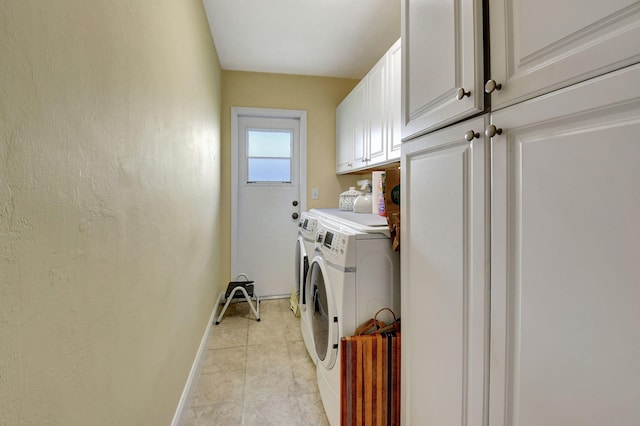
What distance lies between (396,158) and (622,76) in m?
1.41

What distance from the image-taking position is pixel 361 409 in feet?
3.90

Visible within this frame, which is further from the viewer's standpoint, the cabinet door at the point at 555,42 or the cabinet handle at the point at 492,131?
the cabinet handle at the point at 492,131

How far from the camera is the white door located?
10.4 feet

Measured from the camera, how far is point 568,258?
1.79 feet

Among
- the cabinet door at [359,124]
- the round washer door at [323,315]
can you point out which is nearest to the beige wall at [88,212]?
the round washer door at [323,315]

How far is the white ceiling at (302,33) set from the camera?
2016 mm

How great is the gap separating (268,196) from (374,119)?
1534 millimetres

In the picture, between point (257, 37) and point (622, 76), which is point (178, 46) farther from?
point (622, 76)

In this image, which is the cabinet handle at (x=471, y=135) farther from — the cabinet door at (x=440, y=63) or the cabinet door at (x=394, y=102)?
the cabinet door at (x=394, y=102)

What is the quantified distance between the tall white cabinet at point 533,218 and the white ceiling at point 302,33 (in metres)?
1.32

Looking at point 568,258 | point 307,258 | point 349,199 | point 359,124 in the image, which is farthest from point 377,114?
point 568,258

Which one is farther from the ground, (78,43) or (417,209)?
(78,43)

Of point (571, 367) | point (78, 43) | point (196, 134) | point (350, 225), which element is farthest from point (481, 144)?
point (196, 134)

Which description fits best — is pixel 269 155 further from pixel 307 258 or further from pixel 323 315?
pixel 323 315
